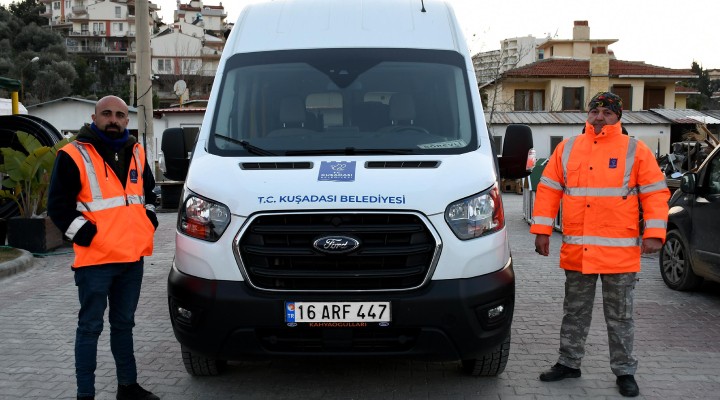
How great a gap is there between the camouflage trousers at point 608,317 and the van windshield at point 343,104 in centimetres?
122

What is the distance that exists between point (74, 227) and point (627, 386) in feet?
11.4

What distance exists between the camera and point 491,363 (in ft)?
16.4

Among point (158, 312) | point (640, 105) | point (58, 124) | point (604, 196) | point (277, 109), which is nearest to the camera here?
point (604, 196)

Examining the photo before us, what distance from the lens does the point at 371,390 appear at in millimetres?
4934

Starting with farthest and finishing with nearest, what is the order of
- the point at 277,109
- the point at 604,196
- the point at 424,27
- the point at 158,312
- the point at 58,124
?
the point at 58,124, the point at 158,312, the point at 424,27, the point at 277,109, the point at 604,196

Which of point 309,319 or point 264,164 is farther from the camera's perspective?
point 264,164

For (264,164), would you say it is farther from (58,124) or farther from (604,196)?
(58,124)

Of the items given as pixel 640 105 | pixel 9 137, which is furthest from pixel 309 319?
pixel 640 105

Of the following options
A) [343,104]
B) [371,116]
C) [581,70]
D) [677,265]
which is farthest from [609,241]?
[581,70]

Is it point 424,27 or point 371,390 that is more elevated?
point 424,27

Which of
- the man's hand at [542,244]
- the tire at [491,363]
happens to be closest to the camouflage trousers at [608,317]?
the man's hand at [542,244]

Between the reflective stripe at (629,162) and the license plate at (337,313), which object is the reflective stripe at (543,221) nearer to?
the reflective stripe at (629,162)

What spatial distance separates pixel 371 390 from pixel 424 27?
8.62 ft

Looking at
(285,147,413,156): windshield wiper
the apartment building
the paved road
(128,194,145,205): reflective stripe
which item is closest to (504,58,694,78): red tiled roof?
the apartment building
